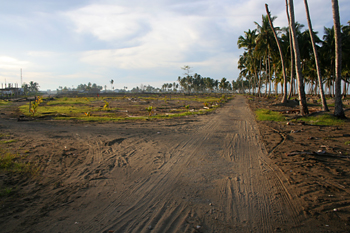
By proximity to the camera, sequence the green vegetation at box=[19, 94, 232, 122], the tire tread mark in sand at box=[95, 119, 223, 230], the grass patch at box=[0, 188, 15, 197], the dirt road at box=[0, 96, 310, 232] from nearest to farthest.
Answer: the dirt road at box=[0, 96, 310, 232] → the tire tread mark in sand at box=[95, 119, 223, 230] → the grass patch at box=[0, 188, 15, 197] → the green vegetation at box=[19, 94, 232, 122]

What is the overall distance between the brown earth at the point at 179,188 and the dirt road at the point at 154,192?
2cm

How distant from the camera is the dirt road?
3.67 m

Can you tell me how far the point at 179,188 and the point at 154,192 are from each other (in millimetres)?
599

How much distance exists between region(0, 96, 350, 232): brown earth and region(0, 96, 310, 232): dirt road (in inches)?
0.7

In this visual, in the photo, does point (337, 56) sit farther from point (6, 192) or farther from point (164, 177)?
point (6, 192)

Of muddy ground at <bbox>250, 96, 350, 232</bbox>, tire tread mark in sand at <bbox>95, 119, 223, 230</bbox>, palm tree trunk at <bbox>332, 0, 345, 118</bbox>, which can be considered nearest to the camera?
muddy ground at <bbox>250, 96, 350, 232</bbox>

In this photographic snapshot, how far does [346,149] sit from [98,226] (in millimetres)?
8415

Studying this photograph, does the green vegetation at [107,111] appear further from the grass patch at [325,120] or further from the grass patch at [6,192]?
the grass patch at [6,192]

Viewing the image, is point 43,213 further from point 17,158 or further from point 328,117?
point 328,117

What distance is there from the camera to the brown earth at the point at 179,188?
369 centimetres

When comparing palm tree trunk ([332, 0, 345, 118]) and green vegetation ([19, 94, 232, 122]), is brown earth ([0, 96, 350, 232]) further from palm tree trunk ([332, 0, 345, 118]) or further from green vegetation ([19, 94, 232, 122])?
green vegetation ([19, 94, 232, 122])

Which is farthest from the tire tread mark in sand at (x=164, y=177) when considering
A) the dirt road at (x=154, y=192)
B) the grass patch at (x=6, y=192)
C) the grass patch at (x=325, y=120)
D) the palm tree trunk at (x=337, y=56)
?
the palm tree trunk at (x=337, y=56)

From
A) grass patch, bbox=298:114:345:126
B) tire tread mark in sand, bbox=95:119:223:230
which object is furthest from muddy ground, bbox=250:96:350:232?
tire tread mark in sand, bbox=95:119:223:230

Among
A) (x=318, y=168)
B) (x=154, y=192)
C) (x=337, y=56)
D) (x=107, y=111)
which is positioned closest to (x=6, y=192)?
(x=154, y=192)
